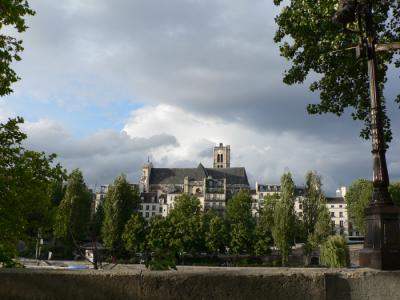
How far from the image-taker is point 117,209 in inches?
3270

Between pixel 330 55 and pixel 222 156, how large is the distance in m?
180

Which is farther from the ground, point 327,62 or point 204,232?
point 327,62

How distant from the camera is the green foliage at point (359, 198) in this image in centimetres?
9488

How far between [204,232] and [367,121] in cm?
5819

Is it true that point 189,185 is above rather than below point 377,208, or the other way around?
above

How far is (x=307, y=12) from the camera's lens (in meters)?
15.6

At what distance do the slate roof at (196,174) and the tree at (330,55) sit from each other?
448 ft

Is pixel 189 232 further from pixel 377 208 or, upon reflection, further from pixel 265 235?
pixel 377 208

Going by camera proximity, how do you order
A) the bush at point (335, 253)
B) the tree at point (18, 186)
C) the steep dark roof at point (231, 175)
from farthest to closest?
the steep dark roof at point (231, 175)
the bush at point (335, 253)
the tree at point (18, 186)

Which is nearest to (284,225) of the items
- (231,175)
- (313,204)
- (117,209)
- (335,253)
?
(313,204)

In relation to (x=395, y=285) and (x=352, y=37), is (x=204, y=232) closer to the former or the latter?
(x=352, y=37)

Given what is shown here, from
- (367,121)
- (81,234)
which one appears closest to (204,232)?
(81,234)

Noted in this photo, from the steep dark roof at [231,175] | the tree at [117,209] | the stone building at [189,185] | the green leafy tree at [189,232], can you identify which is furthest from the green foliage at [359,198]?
the steep dark roof at [231,175]

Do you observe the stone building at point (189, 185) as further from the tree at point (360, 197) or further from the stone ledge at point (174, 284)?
the stone ledge at point (174, 284)
